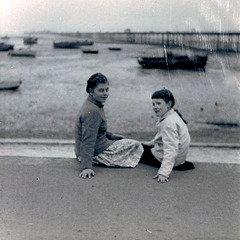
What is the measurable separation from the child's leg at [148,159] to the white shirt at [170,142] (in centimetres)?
8

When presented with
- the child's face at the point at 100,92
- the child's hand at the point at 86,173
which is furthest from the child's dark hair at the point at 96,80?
the child's hand at the point at 86,173

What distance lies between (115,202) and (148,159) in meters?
1.06

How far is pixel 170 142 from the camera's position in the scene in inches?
137

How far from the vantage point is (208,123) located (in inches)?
388

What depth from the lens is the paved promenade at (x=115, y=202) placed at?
250cm

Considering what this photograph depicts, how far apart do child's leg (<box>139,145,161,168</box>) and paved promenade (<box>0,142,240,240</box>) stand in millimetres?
73

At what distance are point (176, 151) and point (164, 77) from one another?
24.8 meters

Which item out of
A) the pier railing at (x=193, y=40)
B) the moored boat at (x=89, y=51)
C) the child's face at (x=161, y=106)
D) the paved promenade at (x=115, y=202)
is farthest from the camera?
the moored boat at (x=89, y=51)

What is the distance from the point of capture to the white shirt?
11.3 ft

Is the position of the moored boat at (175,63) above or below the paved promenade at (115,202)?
below

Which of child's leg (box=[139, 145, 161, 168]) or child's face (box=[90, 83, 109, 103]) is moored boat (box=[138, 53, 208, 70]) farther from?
child's face (box=[90, 83, 109, 103])

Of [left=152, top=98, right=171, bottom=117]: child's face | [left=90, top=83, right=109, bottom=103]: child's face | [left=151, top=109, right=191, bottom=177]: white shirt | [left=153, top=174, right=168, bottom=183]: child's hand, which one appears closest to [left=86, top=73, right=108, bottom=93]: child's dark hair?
[left=90, top=83, right=109, bottom=103]: child's face

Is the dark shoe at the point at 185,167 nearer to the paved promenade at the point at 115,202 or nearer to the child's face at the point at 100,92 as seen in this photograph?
the paved promenade at the point at 115,202

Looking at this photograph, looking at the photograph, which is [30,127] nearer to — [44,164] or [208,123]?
[208,123]
